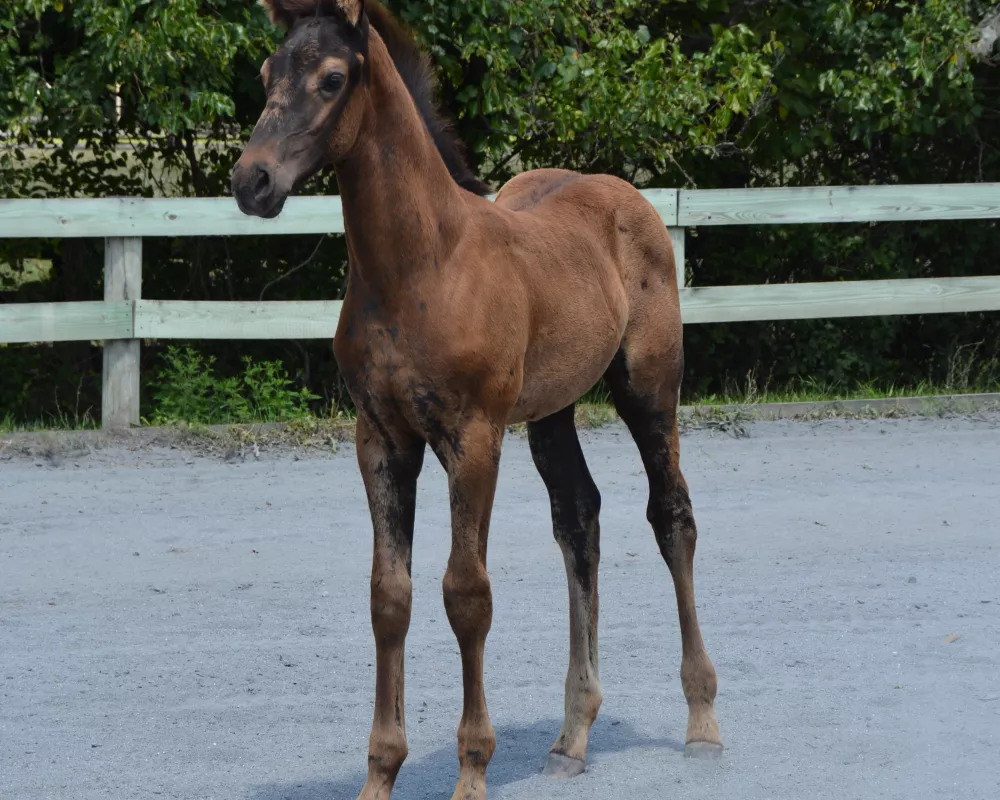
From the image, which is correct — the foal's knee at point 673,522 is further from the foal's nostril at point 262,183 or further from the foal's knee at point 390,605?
the foal's nostril at point 262,183

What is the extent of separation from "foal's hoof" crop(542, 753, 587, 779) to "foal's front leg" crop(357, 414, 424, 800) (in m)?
0.63

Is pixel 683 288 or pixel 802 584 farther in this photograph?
pixel 683 288

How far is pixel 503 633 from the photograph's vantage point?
5348mm

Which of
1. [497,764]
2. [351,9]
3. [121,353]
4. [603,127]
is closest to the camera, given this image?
[351,9]

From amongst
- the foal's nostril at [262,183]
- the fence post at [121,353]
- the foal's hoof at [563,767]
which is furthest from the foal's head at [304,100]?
the fence post at [121,353]

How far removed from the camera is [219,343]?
36.4 feet

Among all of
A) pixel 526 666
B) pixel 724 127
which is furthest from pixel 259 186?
pixel 724 127

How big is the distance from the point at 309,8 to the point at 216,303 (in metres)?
5.52

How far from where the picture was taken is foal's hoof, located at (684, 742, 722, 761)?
14.1 ft

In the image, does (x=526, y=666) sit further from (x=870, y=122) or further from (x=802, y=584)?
(x=870, y=122)

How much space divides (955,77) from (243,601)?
23.1ft

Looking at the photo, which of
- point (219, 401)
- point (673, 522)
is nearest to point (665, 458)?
point (673, 522)

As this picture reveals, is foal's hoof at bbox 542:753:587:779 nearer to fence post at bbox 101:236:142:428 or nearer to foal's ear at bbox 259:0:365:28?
foal's ear at bbox 259:0:365:28

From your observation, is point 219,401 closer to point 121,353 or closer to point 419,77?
point 121,353
